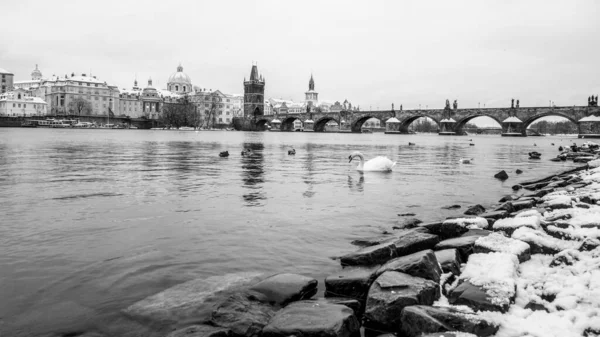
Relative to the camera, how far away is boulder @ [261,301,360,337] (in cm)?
292

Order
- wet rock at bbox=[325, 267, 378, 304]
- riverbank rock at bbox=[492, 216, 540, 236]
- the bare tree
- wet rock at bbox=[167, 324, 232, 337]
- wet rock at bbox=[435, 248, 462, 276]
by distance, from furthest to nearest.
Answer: the bare tree
riverbank rock at bbox=[492, 216, 540, 236]
wet rock at bbox=[435, 248, 462, 276]
wet rock at bbox=[325, 267, 378, 304]
wet rock at bbox=[167, 324, 232, 337]

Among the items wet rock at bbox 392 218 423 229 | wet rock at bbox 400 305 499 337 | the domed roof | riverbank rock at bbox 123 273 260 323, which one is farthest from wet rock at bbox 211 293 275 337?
the domed roof

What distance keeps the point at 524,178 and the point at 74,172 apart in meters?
14.5

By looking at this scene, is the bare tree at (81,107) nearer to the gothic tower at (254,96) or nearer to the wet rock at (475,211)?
the gothic tower at (254,96)

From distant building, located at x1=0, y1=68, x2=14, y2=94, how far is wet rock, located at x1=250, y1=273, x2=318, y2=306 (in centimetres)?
18603

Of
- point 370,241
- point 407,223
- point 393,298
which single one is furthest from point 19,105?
point 393,298

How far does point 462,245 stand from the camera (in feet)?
15.2

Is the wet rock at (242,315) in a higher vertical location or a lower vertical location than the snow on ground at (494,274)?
lower

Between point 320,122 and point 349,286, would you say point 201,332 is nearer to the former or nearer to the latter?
point 349,286

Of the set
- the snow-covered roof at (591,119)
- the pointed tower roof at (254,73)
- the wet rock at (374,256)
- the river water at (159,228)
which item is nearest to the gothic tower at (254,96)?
the pointed tower roof at (254,73)

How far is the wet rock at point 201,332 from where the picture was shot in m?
3.03

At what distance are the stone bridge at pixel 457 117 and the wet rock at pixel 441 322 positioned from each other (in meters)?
87.0

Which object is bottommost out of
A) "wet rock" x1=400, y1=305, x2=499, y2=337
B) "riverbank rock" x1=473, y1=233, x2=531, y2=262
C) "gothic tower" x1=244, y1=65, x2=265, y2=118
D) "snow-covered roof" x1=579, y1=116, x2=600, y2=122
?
"wet rock" x1=400, y1=305, x2=499, y2=337

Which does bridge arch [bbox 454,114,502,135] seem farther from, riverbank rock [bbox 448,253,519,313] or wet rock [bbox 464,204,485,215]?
riverbank rock [bbox 448,253,519,313]
